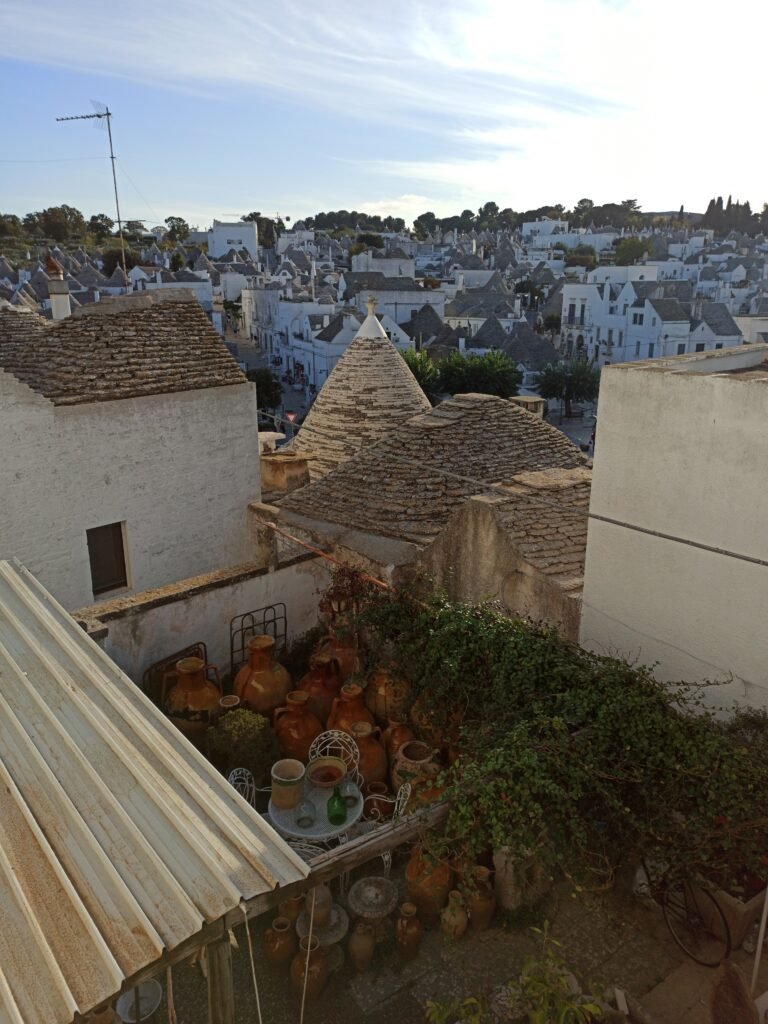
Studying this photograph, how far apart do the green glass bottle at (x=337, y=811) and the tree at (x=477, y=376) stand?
3393cm

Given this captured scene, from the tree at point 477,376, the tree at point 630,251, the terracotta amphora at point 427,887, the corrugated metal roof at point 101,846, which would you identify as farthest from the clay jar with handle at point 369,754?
the tree at point 630,251

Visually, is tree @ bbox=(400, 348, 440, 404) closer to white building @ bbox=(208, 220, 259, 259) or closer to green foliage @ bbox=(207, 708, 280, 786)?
green foliage @ bbox=(207, 708, 280, 786)

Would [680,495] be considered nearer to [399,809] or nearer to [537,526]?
[537,526]

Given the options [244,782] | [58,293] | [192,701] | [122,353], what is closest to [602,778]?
[244,782]

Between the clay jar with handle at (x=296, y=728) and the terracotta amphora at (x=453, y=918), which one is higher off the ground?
the clay jar with handle at (x=296, y=728)

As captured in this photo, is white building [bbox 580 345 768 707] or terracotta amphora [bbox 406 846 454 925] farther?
terracotta amphora [bbox 406 846 454 925]

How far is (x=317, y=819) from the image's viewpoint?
7340 millimetres

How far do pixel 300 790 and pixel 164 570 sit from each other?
21.3ft

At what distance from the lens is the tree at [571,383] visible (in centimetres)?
4594

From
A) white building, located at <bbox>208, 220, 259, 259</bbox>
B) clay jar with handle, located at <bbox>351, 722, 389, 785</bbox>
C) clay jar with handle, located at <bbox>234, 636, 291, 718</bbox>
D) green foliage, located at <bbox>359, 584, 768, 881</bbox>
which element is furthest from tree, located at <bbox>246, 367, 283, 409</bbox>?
white building, located at <bbox>208, 220, 259, 259</bbox>

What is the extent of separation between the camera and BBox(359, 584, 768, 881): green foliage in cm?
554

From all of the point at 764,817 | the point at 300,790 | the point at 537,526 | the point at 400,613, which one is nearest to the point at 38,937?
the point at 300,790

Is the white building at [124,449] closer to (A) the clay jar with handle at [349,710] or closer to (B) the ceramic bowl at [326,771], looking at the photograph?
(A) the clay jar with handle at [349,710]

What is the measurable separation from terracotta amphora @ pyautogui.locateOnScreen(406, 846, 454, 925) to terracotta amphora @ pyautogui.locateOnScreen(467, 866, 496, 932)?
9.3 inches
